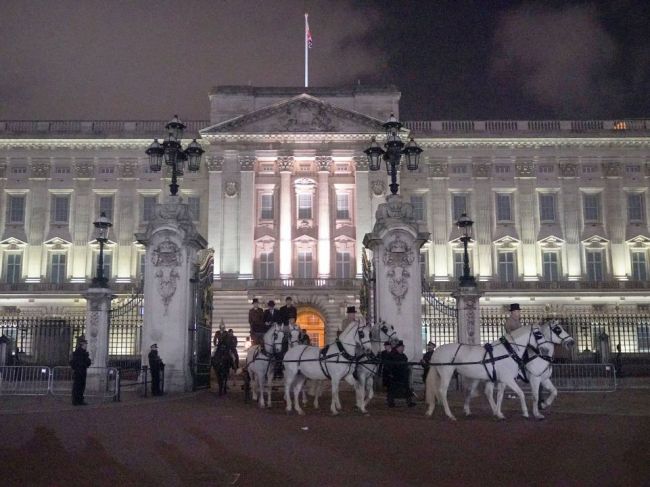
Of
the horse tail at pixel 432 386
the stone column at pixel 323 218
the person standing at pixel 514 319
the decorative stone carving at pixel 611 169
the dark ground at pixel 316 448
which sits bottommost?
the dark ground at pixel 316 448

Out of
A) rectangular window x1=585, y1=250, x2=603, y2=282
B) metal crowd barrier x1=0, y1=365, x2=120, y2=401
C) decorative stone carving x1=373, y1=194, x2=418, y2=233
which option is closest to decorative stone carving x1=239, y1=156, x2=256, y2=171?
rectangular window x1=585, y1=250, x2=603, y2=282

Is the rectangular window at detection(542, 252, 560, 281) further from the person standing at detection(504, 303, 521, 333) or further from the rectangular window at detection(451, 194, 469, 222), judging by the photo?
the person standing at detection(504, 303, 521, 333)

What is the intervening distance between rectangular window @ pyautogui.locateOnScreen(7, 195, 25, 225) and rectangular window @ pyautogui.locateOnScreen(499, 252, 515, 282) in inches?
1339

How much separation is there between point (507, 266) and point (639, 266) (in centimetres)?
937

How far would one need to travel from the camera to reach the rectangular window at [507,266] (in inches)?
2016

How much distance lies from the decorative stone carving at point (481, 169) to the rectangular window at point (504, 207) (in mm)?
1786

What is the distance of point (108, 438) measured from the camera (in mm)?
10156

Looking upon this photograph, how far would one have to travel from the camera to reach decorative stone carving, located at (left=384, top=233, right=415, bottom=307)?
53.8 feet

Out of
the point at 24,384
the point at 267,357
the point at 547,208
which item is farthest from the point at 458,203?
the point at 267,357

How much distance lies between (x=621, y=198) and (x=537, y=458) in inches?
1894

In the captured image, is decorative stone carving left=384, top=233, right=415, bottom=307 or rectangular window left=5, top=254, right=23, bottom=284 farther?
rectangular window left=5, top=254, right=23, bottom=284

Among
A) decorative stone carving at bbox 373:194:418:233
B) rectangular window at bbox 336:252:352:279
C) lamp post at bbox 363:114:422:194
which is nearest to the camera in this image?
decorative stone carving at bbox 373:194:418:233

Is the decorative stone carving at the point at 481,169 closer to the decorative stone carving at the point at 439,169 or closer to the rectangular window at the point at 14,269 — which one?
the decorative stone carving at the point at 439,169

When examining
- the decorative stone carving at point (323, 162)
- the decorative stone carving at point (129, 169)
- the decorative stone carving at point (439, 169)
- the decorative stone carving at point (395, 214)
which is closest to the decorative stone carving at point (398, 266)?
the decorative stone carving at point (395, 214)
